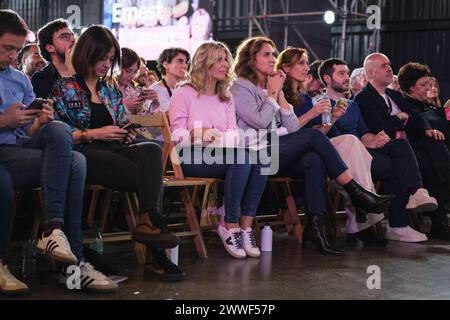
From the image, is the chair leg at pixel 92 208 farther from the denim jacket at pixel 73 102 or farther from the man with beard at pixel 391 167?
Answer: the man with beard at pixel 391 167

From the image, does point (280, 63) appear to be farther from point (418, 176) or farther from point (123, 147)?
point (123, 147)

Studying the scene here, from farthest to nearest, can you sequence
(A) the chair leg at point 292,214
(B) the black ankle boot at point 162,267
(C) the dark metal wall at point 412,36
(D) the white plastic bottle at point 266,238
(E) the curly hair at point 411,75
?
(C) the dark metal wall at point 412,36 → (E) the curly hair at point 411,75 → (A) the chair leg at point 292,214 → (D) the white plastic bottle at point 266,238 → (B) the black ankle boot at point 162,267

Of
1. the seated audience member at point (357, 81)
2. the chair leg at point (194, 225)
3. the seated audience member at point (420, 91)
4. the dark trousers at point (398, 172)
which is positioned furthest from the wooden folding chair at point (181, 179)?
the seated audience member at point (357, 81)

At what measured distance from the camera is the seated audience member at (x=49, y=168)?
2.64 metres

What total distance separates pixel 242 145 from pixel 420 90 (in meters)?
1.90

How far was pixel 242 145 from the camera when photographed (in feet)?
12.7

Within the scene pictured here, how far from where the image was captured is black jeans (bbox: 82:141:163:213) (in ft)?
9.49

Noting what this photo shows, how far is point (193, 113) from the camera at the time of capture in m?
3.69

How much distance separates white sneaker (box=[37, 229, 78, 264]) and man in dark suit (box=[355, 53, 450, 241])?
262cm

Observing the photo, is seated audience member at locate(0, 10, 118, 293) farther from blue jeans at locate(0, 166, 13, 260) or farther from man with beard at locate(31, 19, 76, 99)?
man with beard at locate(31, 19, 76, 99)

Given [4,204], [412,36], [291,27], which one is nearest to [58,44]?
[4,204]

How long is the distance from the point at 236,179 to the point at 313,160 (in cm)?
51

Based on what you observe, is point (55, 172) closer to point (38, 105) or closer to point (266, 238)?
point (38, 105)

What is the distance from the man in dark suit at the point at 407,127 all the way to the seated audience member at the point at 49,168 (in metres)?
2.44
